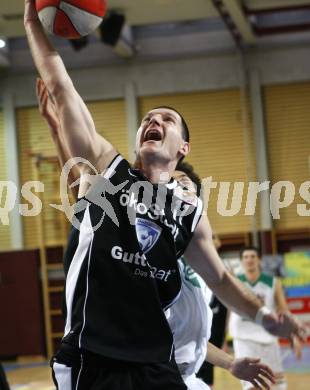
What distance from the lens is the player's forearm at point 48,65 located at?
3.13 meters

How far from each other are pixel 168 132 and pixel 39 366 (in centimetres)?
998

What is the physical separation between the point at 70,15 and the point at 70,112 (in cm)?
51

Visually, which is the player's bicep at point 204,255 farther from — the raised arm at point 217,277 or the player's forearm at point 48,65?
the player's forearm at point 48,65

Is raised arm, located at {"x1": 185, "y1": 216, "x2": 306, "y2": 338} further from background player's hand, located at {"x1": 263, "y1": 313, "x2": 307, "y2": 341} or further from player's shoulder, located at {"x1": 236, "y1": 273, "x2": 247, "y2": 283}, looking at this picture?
player's shoulder, located at {"x1": 236, "y1": 273, "x2": 247, "y2": 283}

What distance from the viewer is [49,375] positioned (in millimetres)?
11266

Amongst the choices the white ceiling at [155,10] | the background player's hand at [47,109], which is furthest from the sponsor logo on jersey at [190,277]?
the white ceiling at [155,10]

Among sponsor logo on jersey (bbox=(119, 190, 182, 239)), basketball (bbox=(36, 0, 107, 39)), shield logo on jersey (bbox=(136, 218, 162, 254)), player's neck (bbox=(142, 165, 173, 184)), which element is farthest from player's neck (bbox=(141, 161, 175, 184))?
basketball (bbox=(36, 0, 107, 39))

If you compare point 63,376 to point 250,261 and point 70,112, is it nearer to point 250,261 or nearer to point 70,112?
point 70,112

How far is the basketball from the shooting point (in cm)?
329

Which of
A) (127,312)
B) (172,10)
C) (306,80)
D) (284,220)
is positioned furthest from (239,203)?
(127,312)

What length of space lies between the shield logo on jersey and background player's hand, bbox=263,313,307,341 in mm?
571

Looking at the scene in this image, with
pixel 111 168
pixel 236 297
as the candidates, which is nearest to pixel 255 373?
pixel 236 297

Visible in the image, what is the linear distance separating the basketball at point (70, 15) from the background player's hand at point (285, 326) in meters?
1.43

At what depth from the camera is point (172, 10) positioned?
39.8ft
